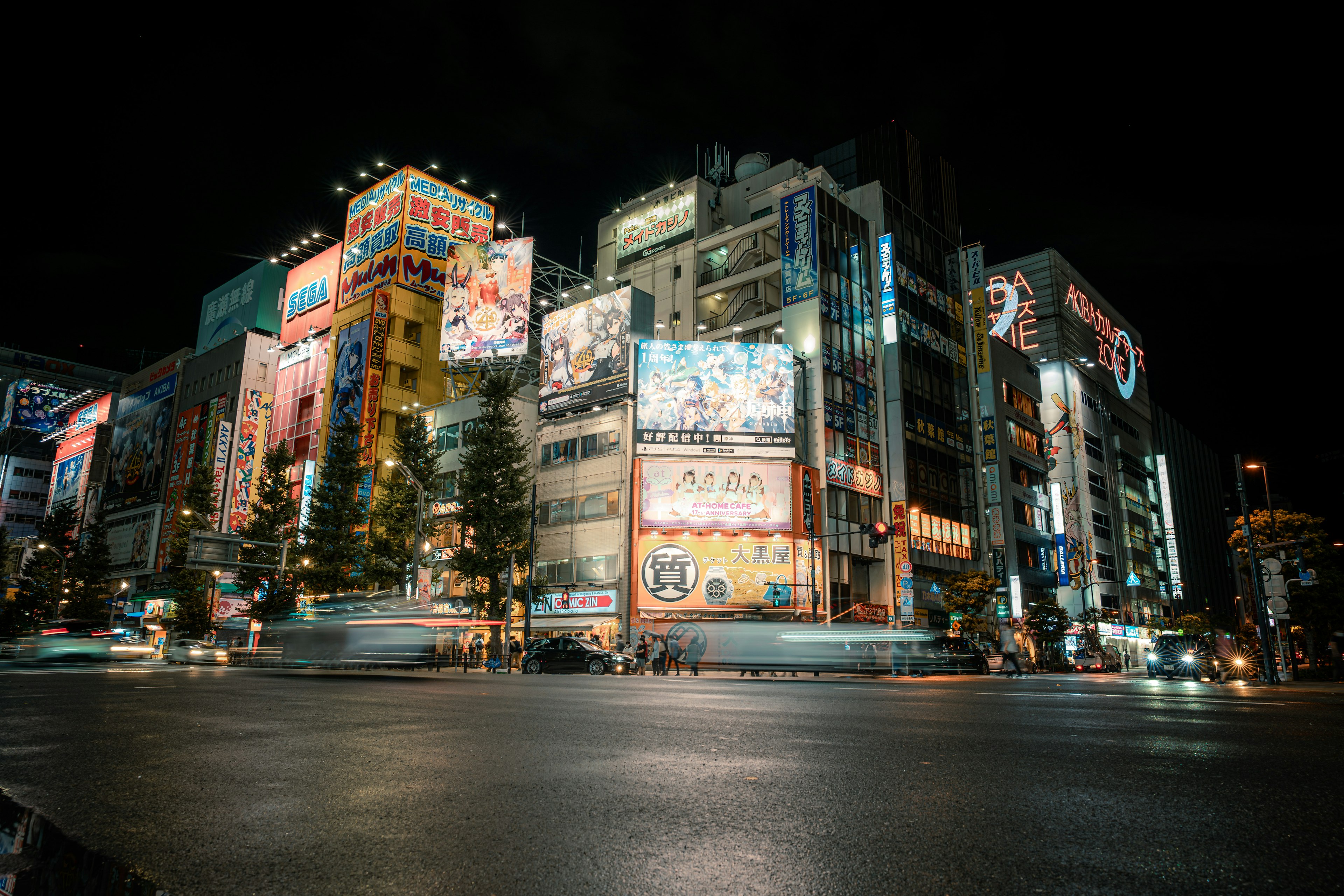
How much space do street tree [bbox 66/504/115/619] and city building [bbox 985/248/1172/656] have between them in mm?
73602

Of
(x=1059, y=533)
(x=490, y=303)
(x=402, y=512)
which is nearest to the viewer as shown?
(x=402, y=512)

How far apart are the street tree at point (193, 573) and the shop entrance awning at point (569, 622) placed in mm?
19891

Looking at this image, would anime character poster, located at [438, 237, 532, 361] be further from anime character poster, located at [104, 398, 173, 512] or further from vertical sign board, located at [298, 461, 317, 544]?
anime character poster, located at [104, 398, 173, 512]

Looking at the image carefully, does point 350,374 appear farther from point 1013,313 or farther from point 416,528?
point 1013,313

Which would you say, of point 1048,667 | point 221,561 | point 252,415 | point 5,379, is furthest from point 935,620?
point 5,379

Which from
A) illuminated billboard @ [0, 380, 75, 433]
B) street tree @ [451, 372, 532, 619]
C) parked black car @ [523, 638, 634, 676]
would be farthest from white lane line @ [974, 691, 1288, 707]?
illuminated billboard @ [0, 380, 75, 433]

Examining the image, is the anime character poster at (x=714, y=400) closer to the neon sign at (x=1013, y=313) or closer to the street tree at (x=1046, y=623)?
the street tree at (x=1046, y=623)

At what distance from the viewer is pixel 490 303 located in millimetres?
45625

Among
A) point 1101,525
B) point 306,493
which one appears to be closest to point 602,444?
point 306,493

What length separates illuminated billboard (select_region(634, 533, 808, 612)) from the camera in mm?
37875

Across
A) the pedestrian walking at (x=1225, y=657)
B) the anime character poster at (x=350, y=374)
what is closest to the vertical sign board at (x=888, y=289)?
the pedestrian walking at (x=1225, y=657)

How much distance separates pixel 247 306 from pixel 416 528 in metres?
47.4

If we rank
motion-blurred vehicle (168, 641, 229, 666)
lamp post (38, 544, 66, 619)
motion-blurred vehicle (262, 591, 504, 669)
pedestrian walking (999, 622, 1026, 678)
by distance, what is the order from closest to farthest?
motion-blurred vehicle (262, 591, 504, 669), pedestrian walking (999, 622, 1026, 678), motion-blurred vehicle (168, 641, 229, 666), lamp post (38, 544, 66, 619)

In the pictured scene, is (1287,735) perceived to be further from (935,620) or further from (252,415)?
(252,415)
